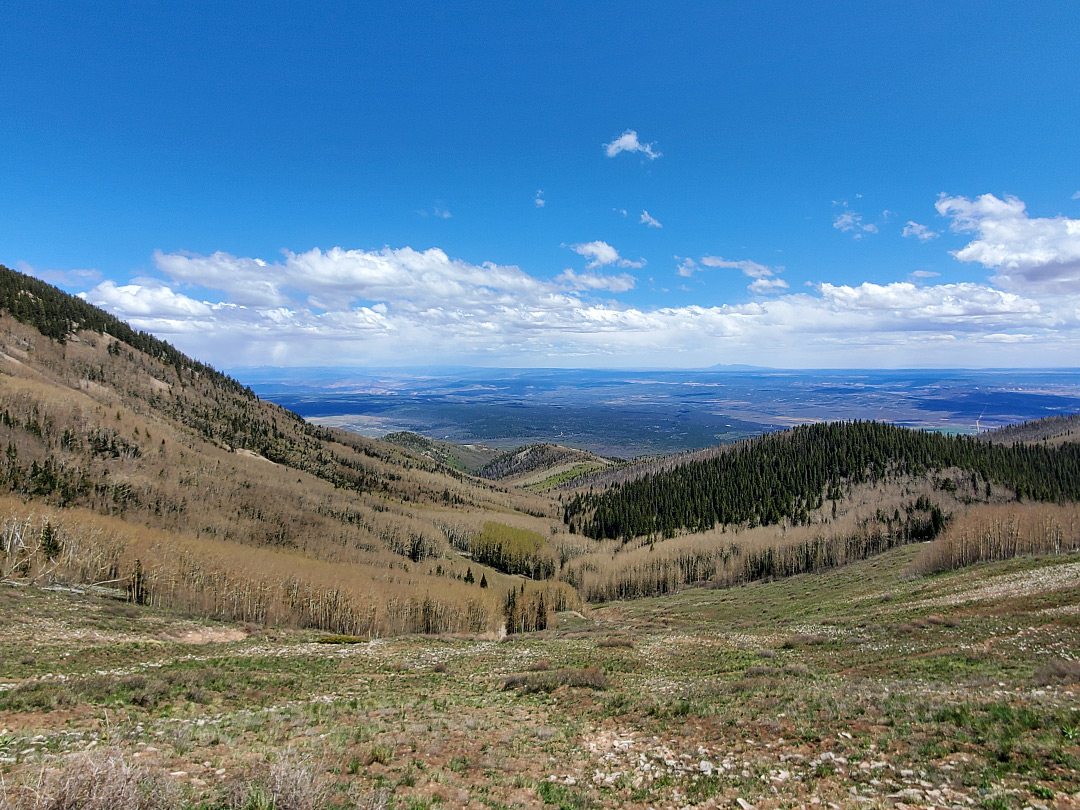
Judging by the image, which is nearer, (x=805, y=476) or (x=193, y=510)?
(x=193, y=510)

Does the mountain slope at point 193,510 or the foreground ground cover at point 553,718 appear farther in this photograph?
the mountain slope at point 193,510

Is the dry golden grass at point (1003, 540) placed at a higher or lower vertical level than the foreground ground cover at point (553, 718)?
lower

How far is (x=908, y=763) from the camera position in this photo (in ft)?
39.6

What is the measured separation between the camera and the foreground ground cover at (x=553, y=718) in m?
11.0

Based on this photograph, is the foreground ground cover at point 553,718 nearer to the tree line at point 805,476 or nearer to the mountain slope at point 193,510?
the mountain slope at point 193,510

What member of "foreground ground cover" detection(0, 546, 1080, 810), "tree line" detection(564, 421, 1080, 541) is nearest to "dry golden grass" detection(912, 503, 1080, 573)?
"foreground ground cover" detection(0, 546, 1080, 810)

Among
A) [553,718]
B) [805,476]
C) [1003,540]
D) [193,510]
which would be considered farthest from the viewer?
[805,476]

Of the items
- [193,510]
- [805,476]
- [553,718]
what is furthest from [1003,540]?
[193,510]

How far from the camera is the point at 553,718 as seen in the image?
2061cm

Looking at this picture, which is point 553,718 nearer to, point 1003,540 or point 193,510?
point 1003,540

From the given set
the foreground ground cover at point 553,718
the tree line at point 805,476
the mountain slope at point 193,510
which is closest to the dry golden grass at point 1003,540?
the foreground ground cover at point 553,718

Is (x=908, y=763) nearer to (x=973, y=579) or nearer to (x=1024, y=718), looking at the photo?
(x=1024, y=718)

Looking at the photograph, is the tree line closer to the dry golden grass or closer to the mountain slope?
the mountain slope

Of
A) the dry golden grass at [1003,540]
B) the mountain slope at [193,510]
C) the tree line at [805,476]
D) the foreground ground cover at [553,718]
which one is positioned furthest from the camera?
the tree line at [805,476]
